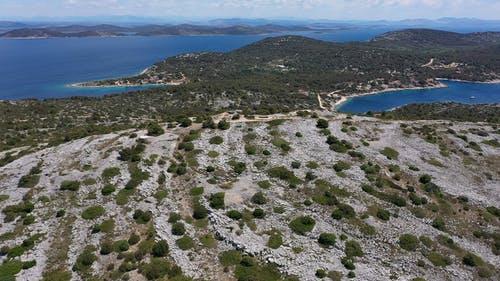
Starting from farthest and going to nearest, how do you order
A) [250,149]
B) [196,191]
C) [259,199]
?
[250,149] < [196,191] < [259,199]

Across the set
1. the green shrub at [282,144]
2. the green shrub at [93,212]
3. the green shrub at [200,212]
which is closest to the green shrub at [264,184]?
the green shrub at [200,212]

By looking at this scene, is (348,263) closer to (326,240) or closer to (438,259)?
(326,240)

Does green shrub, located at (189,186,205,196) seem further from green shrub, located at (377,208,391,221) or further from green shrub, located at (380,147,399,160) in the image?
green shrub, located at (380,147,399,160)

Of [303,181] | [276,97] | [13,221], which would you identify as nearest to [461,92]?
[276,97]

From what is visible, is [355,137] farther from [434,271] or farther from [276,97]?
[276,97]

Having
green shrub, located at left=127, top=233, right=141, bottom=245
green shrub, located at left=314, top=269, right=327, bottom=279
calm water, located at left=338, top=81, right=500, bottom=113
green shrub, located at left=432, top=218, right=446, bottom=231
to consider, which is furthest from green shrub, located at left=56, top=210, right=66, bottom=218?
calm water, located at left=338, top=81, right=500, bottom=113

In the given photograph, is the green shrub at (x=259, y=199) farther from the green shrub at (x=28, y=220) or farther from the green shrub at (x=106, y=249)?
the green shrub at (x=28, y=220)

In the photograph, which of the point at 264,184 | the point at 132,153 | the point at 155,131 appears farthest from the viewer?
the point at 155,131

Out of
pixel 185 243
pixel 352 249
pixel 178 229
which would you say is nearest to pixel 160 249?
pixel 185 243
